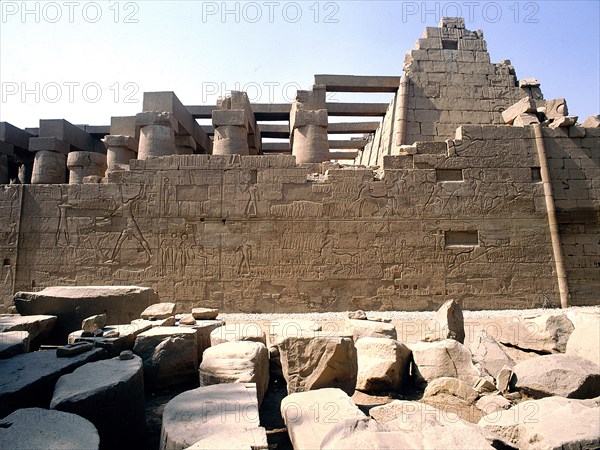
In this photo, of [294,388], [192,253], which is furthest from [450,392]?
[192,253]

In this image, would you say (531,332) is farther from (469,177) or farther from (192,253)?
(192,253)

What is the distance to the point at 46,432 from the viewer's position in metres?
2.09

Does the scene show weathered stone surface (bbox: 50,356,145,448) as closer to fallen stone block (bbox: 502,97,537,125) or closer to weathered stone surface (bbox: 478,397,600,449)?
weathered stone surface (bbox: 478,397,600,449)

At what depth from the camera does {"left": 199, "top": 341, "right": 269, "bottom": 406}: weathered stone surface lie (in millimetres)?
3104

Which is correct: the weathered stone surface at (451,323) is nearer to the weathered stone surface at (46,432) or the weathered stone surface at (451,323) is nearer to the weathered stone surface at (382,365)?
the weathered stone surface at (382,365)

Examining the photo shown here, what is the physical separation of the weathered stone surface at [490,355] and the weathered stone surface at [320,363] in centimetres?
154

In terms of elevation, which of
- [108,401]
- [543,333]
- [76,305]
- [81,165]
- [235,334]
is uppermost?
[81,165]

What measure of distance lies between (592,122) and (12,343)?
37.9ft

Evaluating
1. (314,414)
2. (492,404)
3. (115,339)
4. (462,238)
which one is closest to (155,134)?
(115,339)

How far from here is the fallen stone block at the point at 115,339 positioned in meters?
3.83

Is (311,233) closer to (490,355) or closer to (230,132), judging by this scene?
(230,132)

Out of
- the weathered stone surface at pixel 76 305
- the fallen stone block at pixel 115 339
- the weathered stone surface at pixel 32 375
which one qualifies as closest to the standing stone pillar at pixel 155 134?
the weathered stone surface at pixel 76 305

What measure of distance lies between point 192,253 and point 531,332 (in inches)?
248

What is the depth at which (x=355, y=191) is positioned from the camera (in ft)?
28.1
